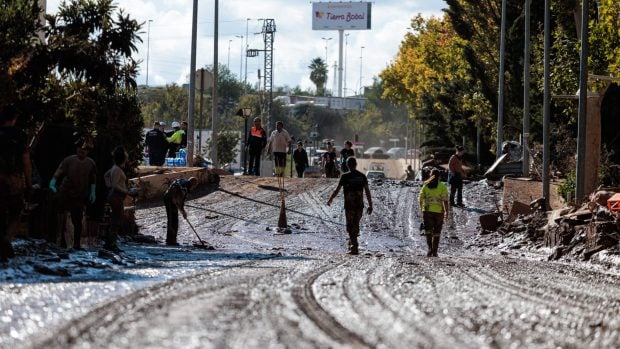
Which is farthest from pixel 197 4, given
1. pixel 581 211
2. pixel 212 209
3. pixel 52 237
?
pixel 52 237

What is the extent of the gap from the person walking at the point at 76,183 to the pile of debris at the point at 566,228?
9.03 metres

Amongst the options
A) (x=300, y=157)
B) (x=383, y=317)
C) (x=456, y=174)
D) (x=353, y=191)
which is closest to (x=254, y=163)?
(x=300, y=157)

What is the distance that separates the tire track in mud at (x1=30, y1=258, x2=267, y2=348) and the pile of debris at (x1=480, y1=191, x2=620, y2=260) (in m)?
10.0

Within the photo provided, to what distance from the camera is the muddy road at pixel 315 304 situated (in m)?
8.82

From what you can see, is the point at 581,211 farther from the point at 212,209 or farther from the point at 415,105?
the point at 415,105

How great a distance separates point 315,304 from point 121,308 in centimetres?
172

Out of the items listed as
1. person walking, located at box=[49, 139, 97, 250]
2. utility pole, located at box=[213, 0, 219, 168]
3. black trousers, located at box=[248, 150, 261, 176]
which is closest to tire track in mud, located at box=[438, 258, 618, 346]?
person walking, located at box=[49, 139, 97, 250]

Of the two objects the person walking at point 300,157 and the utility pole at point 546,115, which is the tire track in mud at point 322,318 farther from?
the person walking at point 300,157

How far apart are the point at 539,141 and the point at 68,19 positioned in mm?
27943

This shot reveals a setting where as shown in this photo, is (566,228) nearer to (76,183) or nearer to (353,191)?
(353,191)

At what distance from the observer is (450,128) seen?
69188 millimetres

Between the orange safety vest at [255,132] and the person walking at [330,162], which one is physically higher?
the orange safety vest at [255,132]

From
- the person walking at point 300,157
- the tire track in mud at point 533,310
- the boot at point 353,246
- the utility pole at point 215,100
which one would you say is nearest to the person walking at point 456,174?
the person walking at point 300,157

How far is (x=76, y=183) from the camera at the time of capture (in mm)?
17438
